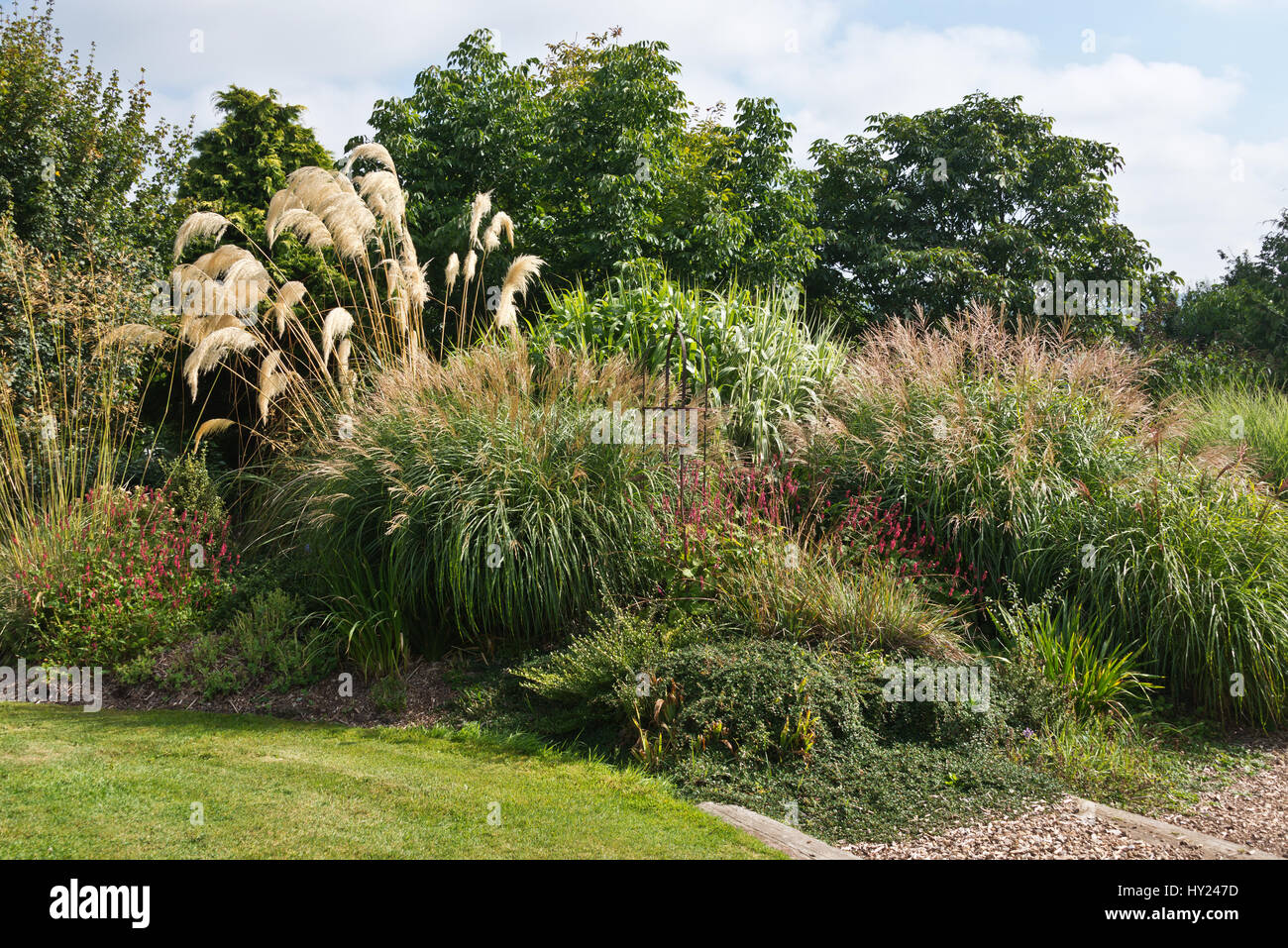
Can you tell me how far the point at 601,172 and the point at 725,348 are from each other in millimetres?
5119

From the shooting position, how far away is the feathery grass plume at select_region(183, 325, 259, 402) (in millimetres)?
7348

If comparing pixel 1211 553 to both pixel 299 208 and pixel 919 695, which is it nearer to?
pixel 919 695

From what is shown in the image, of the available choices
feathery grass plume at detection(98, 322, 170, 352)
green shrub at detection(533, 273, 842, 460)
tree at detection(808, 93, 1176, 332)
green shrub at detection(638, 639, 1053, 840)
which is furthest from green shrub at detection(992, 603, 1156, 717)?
tree at detection(808, 93, 1176, 332)

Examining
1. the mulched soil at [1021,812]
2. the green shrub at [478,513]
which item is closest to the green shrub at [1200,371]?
the mulched soil at [1021,812]

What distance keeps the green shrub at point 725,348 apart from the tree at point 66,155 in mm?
5026

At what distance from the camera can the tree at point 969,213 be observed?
620 inches

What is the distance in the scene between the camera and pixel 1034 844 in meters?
4.04

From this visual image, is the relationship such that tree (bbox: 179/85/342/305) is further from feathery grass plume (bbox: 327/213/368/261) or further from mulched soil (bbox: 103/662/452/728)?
mulched soil (bbox: 103/662/452/728)

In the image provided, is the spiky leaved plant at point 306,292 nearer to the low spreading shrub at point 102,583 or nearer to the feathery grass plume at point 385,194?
the feathery grass plume at point 385,194

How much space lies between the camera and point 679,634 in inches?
227

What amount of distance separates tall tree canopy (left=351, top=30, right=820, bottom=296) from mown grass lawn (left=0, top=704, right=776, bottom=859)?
7.85 metres
